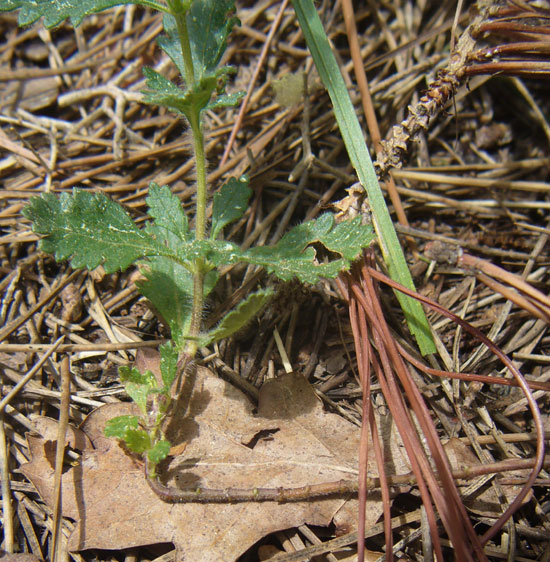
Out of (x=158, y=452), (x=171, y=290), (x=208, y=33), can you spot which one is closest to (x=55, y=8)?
(x=208, y=33)

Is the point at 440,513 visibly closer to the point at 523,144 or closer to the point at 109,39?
the point at 523,144

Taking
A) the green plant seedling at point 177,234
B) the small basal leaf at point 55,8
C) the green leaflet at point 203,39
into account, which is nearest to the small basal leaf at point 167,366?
the green plant seedling at point 177,234

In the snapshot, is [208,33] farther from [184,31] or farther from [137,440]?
[137,440]

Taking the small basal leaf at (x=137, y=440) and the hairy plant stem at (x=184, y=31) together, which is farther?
the small basal leaf at (x=137, y=440)

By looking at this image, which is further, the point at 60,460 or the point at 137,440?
the point at 60,460

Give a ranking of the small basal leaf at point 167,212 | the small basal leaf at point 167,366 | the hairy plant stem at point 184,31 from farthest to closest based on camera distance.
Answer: the small basal leaf at point 167,212, the small basal leaf at point 167,366, the hairy plant stem at point 184,31

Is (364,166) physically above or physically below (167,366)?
above

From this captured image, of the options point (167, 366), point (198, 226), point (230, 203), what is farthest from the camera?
point (230, 203)

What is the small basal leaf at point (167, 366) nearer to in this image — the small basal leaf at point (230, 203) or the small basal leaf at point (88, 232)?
the small basal leaf at point (88, 232)
